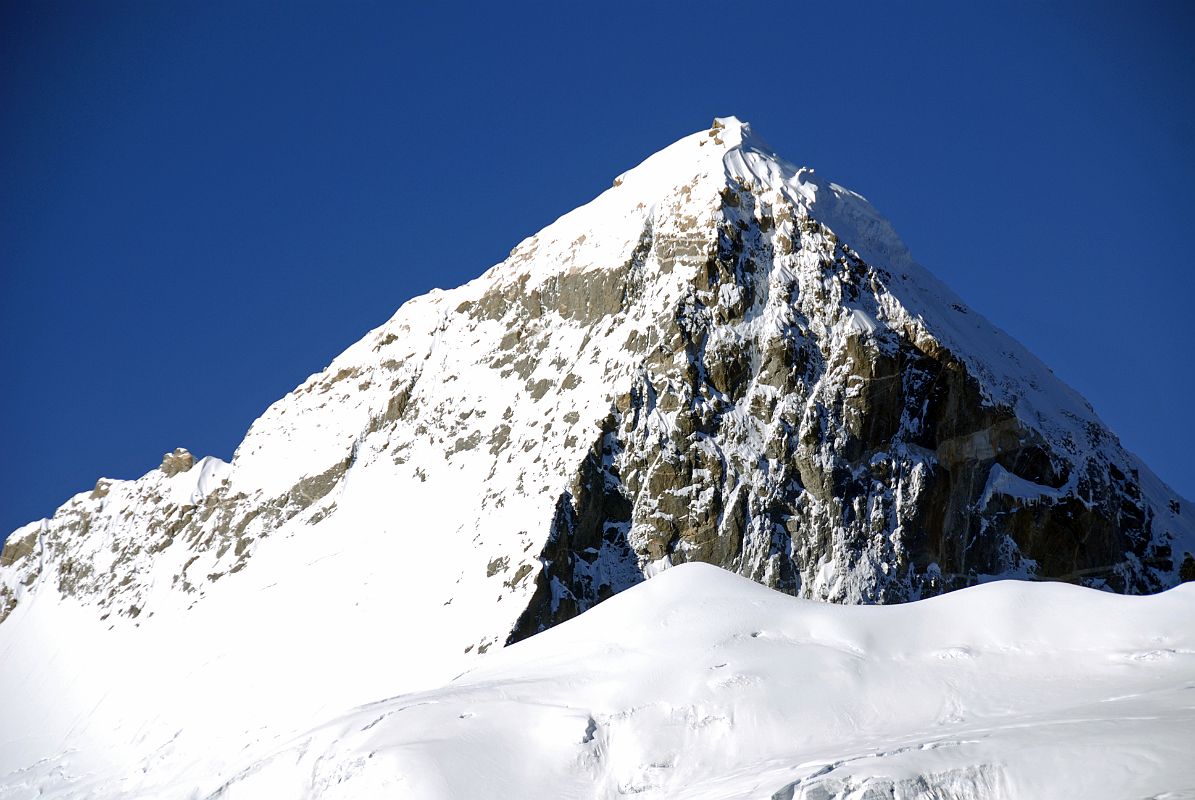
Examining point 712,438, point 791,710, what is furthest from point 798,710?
point 712,438

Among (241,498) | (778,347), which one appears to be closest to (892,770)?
(778,347)

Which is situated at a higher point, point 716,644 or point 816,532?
point 816,532

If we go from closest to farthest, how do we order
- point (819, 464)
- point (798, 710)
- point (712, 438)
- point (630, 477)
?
point (798, 710), point (630, 477), point (819, 464), point (712, 438)

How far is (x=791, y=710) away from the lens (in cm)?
3738

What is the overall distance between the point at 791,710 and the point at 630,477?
3294cm

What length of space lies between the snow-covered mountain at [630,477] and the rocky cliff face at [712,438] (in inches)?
5.8

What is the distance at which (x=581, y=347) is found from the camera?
7794cm

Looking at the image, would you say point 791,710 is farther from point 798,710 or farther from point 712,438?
point 712,438

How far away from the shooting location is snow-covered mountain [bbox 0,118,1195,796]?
68.1m

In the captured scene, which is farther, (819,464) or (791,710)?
(819,464)

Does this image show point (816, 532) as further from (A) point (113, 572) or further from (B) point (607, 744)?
(A) point (113, 572)

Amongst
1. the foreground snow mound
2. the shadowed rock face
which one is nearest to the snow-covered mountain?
the shadowed rock face

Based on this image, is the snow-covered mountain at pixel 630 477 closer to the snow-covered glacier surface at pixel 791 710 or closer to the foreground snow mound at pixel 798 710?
the snow-covered glacier surface at pixel 791 710

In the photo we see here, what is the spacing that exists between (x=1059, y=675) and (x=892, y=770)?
8.13 meters
